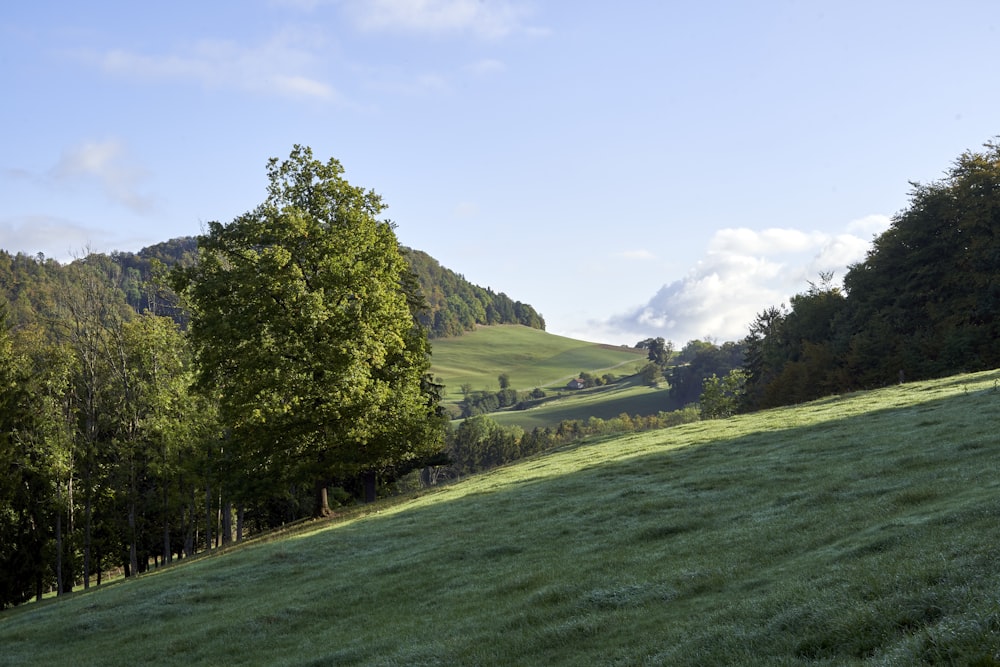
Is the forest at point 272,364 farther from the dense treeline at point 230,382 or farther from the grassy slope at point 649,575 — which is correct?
the grassy slope at point 649,575

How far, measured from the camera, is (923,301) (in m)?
72.4

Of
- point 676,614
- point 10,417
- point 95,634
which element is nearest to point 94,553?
point 10,417

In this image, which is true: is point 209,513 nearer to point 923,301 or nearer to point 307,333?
point 307,333

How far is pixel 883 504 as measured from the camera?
15820 mm

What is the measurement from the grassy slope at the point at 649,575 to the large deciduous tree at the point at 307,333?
790 centimetres

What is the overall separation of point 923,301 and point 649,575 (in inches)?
2759

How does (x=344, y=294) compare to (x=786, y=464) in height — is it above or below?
above

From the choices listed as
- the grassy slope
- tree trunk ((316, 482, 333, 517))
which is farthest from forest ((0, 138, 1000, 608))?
the grassy slope

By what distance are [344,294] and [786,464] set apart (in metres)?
22.4

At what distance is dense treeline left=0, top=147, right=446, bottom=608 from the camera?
3634 centimetres

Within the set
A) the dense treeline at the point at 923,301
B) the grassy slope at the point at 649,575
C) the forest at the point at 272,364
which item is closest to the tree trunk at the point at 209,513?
the forest at the point at 272,364

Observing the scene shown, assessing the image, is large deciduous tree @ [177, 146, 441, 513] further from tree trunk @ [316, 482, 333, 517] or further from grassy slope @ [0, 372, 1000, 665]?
grassy slope @ [0, 372, 1000, 665]

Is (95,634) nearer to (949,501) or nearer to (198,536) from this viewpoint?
(949,501)

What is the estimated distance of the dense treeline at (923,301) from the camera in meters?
62.8
